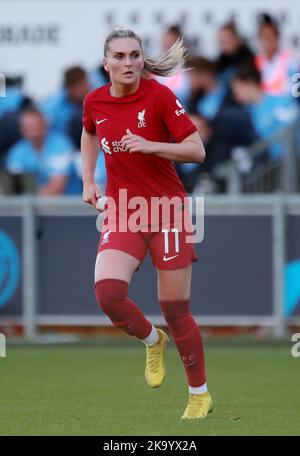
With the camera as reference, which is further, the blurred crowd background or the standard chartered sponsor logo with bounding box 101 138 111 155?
the blurred crowd background

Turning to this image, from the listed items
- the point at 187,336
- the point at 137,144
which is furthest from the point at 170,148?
the point at 187,336

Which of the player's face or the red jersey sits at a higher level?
the player's face

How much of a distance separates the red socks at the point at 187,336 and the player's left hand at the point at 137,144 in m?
0.92

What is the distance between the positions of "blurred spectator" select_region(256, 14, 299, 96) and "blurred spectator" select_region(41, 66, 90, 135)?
187 cm

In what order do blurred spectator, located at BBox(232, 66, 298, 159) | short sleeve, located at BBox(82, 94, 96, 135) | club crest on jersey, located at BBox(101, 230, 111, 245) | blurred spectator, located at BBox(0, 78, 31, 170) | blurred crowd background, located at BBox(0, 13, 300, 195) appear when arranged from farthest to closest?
blurred spectator, located at BBox(0, 78, 31, 170) → blurred spectator, located at BBox(232, 66, 298, 159) → blurred crowd background, located at BBox(0, 13, 300, 195) → short sleeve, located at BBox(82, 94, 96, 135) → club crest on jersey, located at BBox(101, 230, 111, 245)

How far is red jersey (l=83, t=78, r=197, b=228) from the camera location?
309 inches

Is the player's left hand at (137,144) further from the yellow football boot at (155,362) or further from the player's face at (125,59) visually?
the yellow football boot at (155,362)

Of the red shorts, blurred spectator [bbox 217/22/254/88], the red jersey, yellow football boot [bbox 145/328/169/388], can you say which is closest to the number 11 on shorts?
the red shorts

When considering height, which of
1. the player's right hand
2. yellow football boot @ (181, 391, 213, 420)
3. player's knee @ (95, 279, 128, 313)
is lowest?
yellow football boot @ (181, 391, 213, 420)

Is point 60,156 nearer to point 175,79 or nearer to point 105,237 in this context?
point 175,79

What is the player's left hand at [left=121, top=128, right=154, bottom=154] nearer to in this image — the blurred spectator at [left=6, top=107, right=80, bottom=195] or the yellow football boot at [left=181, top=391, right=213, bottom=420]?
the yellow football boot at [left=181, top=391, right=213, bottom=420]

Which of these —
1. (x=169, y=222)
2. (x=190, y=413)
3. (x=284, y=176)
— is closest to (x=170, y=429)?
(x=190, y=413)

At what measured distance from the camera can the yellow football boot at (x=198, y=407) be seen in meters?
8.07

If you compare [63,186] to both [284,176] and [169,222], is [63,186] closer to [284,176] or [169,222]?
[284,176]
